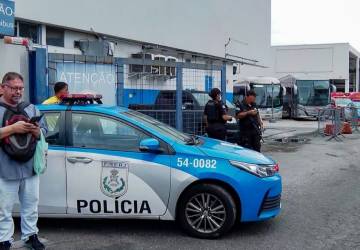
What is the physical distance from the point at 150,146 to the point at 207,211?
3.29 feet

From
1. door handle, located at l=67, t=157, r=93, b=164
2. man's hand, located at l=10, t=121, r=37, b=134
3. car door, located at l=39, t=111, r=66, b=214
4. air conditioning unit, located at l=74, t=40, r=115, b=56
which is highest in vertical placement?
air conditioning unit, located at l=74, t=40, r=115, b=56

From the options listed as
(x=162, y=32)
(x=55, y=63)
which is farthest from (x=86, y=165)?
(x=162, y=32)

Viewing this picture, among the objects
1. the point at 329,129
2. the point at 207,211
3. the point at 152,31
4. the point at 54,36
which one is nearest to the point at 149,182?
the point at 207,211

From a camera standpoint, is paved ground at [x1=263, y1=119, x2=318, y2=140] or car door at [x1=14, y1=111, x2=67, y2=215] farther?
paved ground at [x1=263, y1=119, x2=318, y2=140]

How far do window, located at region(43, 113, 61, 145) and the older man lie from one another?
0.97m

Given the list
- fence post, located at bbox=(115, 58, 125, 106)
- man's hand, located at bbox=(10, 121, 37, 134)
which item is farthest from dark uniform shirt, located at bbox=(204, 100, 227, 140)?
man's hand, located at bbox=(10, 121, 37, 134)

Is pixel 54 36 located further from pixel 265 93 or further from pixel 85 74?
pixel 265 93

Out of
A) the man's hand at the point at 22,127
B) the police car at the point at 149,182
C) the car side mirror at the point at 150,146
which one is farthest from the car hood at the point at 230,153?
the man's hand at the point at 22,127

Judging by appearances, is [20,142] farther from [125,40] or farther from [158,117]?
[125,40]

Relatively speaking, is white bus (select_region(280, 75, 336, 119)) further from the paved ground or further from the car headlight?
the car headlight

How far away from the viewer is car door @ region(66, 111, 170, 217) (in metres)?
5.98

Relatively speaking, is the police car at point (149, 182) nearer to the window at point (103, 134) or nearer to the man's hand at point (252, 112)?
the window at point (103, 134)

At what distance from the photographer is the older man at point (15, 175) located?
4.92 metres

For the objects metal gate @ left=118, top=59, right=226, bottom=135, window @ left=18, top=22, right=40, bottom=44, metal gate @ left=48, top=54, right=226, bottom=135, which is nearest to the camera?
metal gate @ left=48, top=54, right=226, bottom=135
